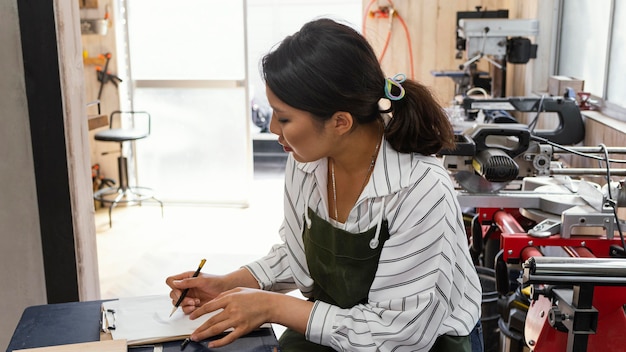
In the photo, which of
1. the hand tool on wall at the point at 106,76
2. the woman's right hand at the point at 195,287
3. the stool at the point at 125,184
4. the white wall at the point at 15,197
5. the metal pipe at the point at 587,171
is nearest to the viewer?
the woman's right hand at the point at 195,287

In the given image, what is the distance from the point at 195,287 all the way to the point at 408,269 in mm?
462

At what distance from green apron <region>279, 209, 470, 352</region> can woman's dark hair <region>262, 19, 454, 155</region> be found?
194mm

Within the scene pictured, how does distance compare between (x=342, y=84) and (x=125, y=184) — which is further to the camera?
(x=125, y=184)

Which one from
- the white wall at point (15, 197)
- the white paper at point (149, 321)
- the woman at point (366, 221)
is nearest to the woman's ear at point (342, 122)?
the woman at point (366, 221)

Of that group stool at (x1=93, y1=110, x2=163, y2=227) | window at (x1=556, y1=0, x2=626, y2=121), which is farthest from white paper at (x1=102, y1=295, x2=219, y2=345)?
stool at (x1=93, y1=110, x2=163, y2=227)

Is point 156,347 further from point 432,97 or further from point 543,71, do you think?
point 543,71

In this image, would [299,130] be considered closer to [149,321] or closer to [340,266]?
[340,266]

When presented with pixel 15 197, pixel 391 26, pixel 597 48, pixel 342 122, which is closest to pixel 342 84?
pixel 342 122

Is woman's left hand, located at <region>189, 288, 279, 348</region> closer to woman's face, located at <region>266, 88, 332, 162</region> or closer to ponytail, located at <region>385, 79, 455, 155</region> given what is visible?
woman's face, located at <region>266, 88, 332, 162</region>

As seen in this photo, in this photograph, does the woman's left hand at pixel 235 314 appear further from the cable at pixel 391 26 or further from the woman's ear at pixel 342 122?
the cable at pixel 391 26

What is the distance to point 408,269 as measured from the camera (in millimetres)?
1244

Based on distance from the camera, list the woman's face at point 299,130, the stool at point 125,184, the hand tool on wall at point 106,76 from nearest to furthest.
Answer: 1. the woman's face at point 299,130
2. the stool at point 125,184
3. the hand tool on wall at point 106,76

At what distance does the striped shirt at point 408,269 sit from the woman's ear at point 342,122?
89mm

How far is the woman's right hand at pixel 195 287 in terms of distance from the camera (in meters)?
1.39
